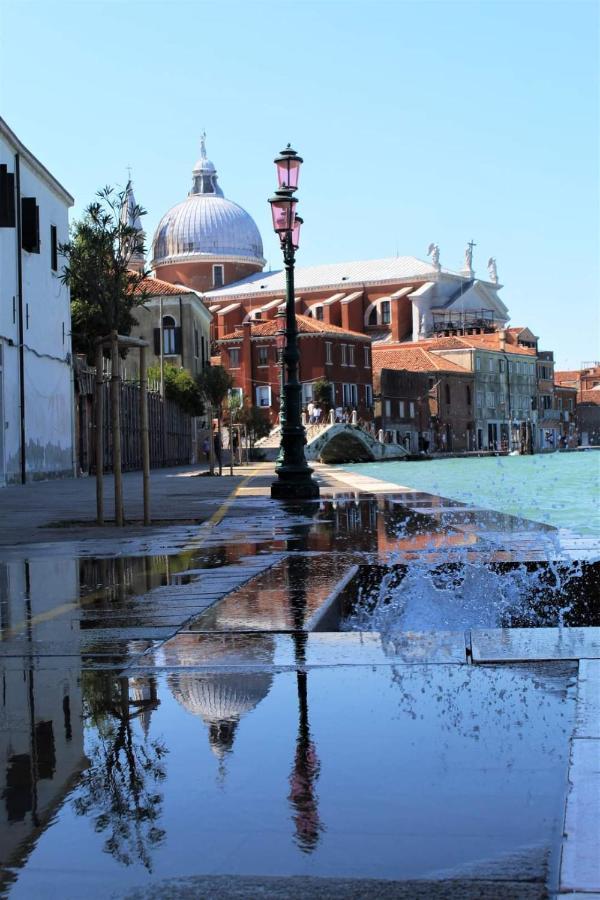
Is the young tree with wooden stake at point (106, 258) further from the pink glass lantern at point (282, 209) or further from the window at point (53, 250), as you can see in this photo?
the window at point (53, 250)

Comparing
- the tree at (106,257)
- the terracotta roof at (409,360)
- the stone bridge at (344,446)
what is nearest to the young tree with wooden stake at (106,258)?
the tree at (106,257)

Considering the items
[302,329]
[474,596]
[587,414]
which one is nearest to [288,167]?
[474,596]

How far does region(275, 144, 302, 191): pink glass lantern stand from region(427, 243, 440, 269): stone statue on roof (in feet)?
327

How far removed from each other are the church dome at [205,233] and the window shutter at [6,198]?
306 ft

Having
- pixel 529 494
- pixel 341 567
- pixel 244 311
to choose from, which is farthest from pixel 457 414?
pixel 341 567

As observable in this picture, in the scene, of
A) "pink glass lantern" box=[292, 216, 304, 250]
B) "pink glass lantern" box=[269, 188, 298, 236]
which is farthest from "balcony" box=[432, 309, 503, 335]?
"pink glass lantern" box=[269, 188, 298, 236]

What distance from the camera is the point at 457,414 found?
380ft

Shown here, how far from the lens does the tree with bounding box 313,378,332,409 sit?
8985cm

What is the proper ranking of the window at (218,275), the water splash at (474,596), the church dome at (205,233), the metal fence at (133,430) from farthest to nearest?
the window at (218,275) < the church dome at (205,233) < the metal fence at (133,430) < the water splash at (474,596)

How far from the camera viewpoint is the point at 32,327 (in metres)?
32.2

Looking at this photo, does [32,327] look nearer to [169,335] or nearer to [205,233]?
[169,335]

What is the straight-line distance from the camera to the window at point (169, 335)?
68688 mm

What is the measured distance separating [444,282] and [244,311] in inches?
725

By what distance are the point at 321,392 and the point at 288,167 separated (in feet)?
231
